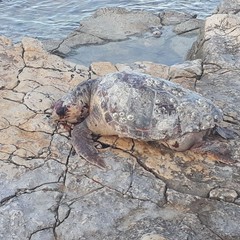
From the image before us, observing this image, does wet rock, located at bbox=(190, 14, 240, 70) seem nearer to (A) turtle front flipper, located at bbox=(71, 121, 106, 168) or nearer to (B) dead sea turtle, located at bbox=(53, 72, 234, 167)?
(B) dead sea turtle, located at bbox=(53, 72, 234, 167)

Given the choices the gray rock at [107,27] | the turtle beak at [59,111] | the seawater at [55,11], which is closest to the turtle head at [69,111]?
the turtle beak at [59,111]

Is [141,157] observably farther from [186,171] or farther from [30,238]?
[30,238]

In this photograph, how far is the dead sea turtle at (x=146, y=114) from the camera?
504cm

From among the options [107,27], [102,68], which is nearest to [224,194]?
[102,68]

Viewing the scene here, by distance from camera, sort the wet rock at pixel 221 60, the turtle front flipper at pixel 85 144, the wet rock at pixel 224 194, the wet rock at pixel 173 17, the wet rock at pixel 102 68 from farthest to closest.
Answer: the wet rock at pixel 173 17 → the wet rock at pixel 102 68 → the wet rock at pixel 221 60 → the turtle front flipper at pixel 85 144 → the wet rock at pixel 224 194

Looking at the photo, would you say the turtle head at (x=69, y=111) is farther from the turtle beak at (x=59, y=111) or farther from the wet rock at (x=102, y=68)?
the wet rock at (x=102, y=68)

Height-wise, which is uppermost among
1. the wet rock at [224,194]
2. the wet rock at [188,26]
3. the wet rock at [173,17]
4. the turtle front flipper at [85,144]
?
the turtle front flipper at [85,144]

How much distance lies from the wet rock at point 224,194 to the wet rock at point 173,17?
19.1 ft

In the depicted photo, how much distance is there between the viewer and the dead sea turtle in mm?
5035

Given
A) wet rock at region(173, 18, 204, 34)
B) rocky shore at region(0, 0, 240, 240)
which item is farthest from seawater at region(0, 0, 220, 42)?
rocky shore at region(0, 0, 240, 240)

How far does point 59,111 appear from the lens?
5379mm

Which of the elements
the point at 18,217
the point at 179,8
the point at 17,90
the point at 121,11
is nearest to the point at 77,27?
the point at 121,11

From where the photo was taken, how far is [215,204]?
14.9 ft

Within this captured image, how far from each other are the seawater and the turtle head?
455 centimetres
